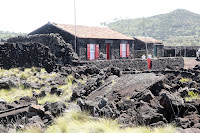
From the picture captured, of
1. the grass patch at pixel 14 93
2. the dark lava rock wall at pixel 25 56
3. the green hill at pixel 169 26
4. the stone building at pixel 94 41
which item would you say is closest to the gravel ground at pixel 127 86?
the grass patch at pixel 14 93

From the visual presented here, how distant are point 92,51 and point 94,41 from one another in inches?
43.0

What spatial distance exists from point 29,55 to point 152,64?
12.5 meters

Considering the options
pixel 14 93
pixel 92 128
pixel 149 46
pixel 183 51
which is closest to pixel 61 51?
pixel 14 93

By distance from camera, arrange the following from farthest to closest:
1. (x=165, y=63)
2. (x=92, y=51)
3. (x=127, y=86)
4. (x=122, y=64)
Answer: (x=165, y=63) < (x=92, y=51) < (x=122, y=64) < (x=127, y=86)

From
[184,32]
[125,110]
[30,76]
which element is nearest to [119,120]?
[125,110]

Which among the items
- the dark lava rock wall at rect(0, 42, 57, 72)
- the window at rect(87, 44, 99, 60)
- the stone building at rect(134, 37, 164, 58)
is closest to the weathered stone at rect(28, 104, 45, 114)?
the dark lava rock wall at rect(0, 42, 57, 72)

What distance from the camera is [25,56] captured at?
17203 millimetres

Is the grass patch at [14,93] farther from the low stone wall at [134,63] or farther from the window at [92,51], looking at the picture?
the window at [92,51]

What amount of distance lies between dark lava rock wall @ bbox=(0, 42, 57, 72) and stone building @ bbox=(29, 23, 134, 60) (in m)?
4.59

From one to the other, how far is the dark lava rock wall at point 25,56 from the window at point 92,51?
5.37 meters

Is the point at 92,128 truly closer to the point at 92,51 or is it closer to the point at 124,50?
the point at 92,51

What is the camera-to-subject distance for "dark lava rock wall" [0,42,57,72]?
1644 cm

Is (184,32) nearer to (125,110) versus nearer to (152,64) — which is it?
(152,64)

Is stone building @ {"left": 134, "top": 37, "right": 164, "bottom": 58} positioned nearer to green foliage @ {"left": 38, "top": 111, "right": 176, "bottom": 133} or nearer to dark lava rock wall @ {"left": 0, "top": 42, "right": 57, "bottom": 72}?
dark lava rock wall @ {"left": 0, "top": 42, "right": 57, "bottom": 72}
